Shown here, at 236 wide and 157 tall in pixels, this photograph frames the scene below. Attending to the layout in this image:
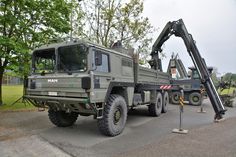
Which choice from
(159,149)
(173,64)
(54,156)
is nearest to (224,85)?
(173,64)

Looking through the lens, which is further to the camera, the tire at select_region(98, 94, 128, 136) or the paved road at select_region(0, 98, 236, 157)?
the tire at select_region(98, 94, 128, 136)

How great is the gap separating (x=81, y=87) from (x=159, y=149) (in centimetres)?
238

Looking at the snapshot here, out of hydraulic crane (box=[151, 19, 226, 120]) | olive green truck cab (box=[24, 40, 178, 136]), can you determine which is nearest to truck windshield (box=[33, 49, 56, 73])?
olive green truck cab (box=[24, 40, 178, 136])

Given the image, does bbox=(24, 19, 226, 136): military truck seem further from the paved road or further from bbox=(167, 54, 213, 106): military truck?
bbox=(167, 54, 213, 106): military truck

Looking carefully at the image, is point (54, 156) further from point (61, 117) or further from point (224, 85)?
point (224, 85)

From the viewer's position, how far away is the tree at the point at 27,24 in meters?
10.2

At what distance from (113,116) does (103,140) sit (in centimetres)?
76

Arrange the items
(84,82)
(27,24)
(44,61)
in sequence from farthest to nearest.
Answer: (27,24) < (44,61) < (84,82)

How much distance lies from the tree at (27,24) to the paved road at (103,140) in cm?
346

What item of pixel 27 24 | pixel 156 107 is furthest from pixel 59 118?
pixel 27 24

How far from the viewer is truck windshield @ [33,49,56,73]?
20.8ft

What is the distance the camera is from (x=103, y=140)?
595cm

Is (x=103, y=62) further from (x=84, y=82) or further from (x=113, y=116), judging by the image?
(x=113, y=116)

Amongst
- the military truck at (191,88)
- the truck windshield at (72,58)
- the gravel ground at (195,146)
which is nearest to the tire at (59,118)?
the truck windshield at (72,58)
